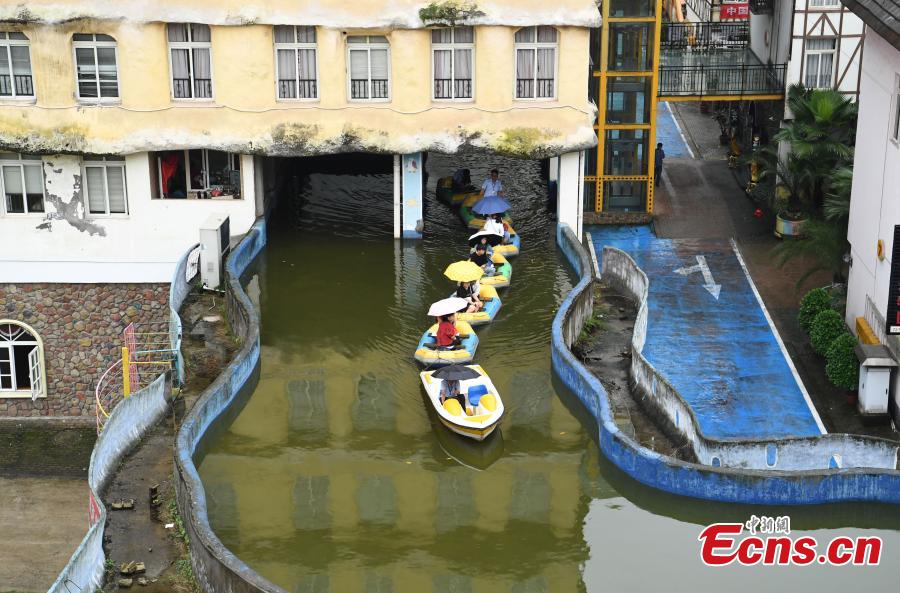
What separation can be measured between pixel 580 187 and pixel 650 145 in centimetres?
592

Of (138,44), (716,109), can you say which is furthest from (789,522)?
(716,109)

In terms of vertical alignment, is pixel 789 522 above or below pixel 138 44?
below

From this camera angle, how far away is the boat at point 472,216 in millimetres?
40756

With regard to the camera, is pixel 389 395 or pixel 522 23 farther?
pixel 522 23

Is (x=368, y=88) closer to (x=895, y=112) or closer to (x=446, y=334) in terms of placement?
(x=446, y=334)

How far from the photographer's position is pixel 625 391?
108 ft

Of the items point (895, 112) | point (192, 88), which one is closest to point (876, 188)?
point (895, 112)

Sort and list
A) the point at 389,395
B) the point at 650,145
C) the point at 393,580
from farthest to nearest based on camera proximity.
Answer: the point at 650,145
the point at 389,395
the point at 393,580

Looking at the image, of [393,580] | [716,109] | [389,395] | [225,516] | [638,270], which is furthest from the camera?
[716,109]

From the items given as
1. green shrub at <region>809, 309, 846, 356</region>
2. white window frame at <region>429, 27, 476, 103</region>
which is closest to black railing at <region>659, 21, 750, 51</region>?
white window frame at <region>429, 27, 476, 103</region>

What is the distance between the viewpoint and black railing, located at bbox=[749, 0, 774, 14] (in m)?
48.2

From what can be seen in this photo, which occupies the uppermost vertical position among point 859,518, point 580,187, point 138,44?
point 138,44

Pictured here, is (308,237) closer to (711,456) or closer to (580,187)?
(580,187)

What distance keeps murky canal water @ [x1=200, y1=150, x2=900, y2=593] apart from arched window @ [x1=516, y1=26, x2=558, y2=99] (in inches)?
228
